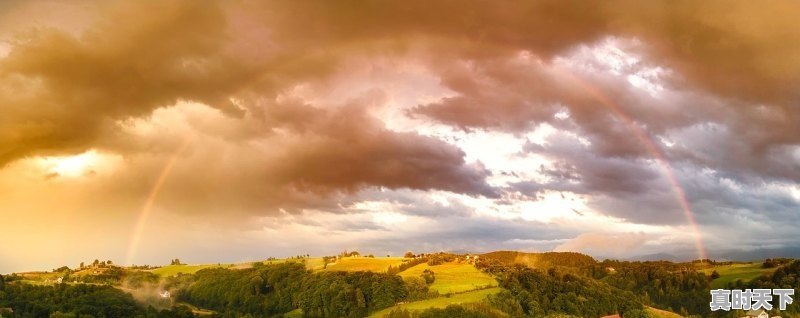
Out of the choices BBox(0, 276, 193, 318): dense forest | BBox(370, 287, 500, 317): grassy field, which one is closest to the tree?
BBox(370, 287, 500, 317): grassy field

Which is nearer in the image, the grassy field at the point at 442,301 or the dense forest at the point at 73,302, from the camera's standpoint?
the dense forest at the point at 73,302

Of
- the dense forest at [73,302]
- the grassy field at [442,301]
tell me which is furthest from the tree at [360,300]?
the dense forest at [73,302]

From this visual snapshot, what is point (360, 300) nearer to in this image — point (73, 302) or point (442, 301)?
point (442, 301)

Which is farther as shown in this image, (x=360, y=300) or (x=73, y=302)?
(x=360, y=300)

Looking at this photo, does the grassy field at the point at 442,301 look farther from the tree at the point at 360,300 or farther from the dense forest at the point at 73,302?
the dense forest at the point at 73,302

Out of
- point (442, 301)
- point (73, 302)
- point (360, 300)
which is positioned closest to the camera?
point (73, 302)

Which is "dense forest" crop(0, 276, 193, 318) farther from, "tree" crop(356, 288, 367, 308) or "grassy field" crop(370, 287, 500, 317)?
"grassy field" crop(370, 287, 500, 317)

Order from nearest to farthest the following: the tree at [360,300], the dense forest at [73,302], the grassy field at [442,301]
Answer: the dense forest at [73,302], the grassy field at [442,301], the tree at [360,300]

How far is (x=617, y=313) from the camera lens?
639 feet

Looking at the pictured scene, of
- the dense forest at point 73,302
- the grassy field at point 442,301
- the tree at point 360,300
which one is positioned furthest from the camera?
the tree at point 360,300

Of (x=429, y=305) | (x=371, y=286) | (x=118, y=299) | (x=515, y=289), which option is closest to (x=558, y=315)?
(x=515, y=289)

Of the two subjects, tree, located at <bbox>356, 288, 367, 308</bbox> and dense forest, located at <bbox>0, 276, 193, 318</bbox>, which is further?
tree, located at <bbox>356, 288, 367, 308</bbox>

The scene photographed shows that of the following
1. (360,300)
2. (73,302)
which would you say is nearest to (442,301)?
(360,300)

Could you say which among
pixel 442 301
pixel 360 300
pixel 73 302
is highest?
pixel 73 302
